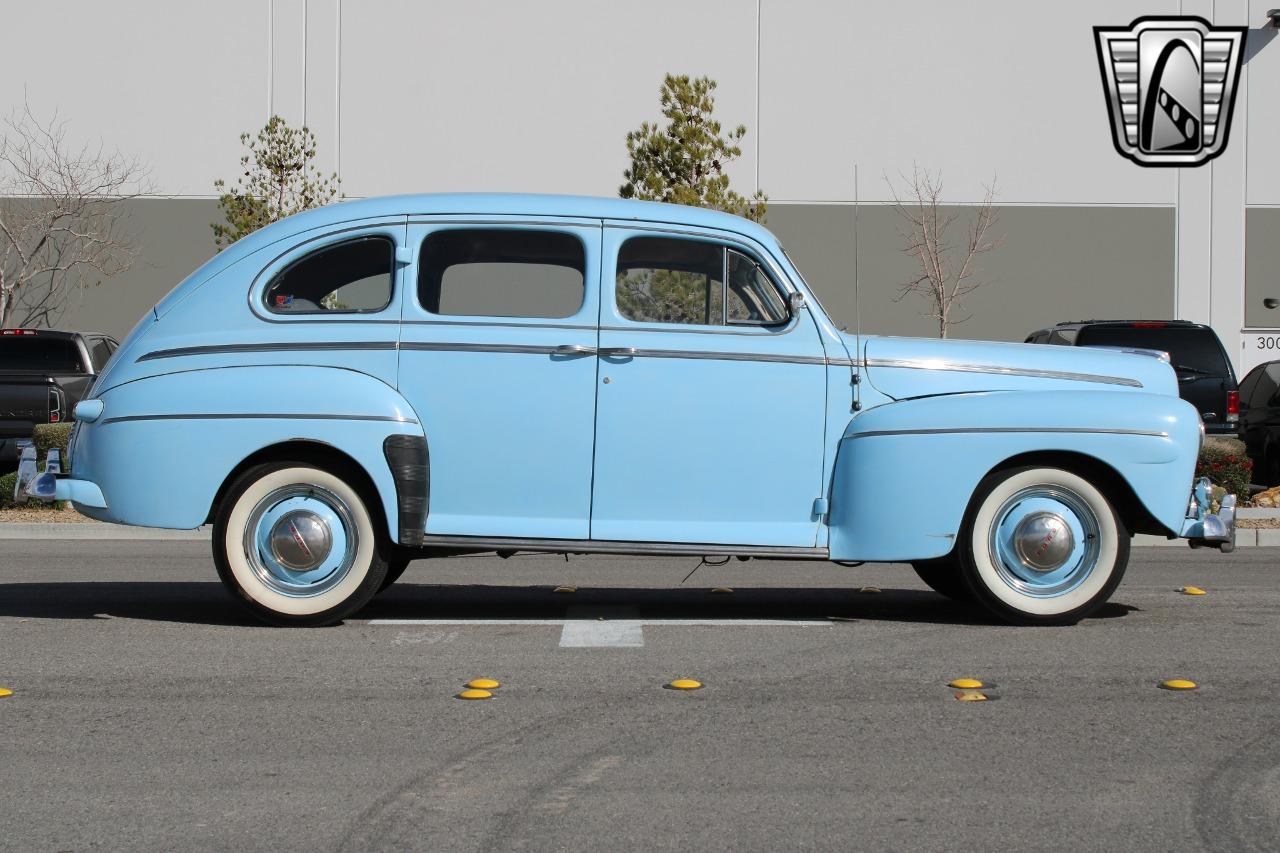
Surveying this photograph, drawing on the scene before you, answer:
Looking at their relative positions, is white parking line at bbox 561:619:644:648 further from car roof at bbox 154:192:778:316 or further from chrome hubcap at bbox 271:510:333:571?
car roof at bbox 154:192:778:316

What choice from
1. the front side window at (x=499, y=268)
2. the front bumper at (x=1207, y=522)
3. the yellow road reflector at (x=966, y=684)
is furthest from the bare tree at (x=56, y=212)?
the yellow road reflector at (x=966, y=684)

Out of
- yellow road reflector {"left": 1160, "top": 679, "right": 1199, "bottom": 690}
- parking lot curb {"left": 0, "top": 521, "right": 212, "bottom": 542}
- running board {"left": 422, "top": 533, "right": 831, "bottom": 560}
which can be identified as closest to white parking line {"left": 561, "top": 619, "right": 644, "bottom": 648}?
running board {"left": 422, "top": 533, "right": 831, "bottom": 560}

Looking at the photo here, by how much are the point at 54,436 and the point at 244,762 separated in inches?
429

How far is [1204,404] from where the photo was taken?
16875 mm

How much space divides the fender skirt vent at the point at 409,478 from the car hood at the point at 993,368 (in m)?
2.16

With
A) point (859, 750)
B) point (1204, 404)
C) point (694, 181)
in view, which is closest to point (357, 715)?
point (859, 750)

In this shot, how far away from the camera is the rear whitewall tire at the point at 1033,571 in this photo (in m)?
7.63

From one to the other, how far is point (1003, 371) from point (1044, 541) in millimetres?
857

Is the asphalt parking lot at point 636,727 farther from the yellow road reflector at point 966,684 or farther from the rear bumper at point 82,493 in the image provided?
the rear bumper at point 82,493

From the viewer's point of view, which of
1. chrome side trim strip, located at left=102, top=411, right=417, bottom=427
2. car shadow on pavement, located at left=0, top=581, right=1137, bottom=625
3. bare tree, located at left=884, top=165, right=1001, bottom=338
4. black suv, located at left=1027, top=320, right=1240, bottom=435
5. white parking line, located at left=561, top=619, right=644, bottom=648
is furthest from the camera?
bare tree, located at left=884, top=165, right=1001, bottom=338

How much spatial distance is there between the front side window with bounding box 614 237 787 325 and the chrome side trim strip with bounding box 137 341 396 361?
48.1 inches

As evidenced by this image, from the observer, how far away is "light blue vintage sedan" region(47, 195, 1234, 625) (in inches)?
297

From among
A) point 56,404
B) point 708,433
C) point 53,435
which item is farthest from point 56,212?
point 708,433

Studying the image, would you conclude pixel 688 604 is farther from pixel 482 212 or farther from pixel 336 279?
pixel 336 279
